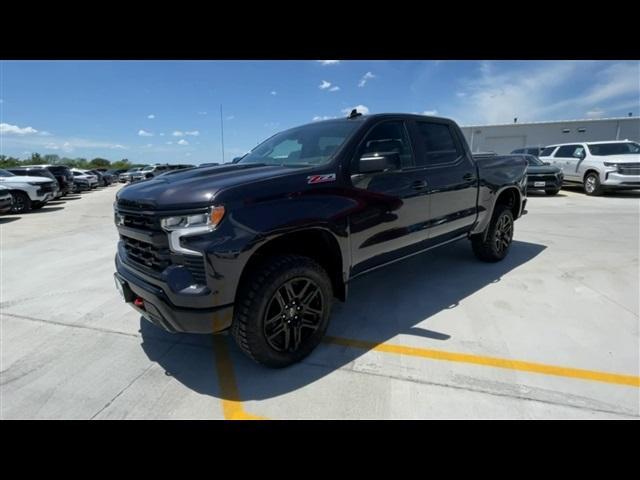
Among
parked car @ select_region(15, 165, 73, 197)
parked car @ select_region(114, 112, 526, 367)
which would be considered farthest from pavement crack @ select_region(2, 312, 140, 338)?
parked car @ select_region(15, 165, 73, 197)

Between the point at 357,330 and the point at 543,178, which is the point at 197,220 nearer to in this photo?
the point at 357,330

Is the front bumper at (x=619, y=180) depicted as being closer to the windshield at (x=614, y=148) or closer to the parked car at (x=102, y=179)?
the windshield at (x=614, y=148)

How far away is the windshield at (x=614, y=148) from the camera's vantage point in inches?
481

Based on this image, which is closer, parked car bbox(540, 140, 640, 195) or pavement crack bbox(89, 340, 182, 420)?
pavement crack bbox(89, 340, 182, 420)

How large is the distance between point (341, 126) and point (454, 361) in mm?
2278

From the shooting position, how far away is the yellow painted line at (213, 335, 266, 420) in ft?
7.19

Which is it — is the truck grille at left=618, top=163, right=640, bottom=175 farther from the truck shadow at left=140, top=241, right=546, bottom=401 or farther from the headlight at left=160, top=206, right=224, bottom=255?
the headlight at left=160, top=206, right=224, bottom=255

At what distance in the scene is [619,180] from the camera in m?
11.5

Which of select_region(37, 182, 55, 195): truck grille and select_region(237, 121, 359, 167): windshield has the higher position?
select_region(237, 121, 359, 167): windshield

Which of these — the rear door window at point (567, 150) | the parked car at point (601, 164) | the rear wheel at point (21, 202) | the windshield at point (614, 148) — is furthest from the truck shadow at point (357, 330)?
the rear wheel at point (21, 202)

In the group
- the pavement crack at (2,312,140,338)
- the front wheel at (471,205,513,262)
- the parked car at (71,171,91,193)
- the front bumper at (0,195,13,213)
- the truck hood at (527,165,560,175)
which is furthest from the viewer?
the parked car at (71,171,91,193)

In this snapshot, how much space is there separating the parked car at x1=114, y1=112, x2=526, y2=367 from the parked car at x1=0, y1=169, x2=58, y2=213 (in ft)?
41.4

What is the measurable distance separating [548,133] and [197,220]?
123 ft

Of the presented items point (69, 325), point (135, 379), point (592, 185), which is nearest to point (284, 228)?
point (135, 379)
